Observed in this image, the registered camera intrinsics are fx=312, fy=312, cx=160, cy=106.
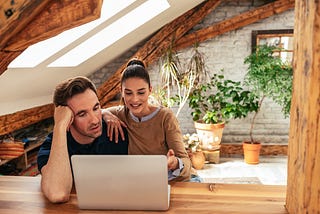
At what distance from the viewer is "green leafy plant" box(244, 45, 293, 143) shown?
4.04m

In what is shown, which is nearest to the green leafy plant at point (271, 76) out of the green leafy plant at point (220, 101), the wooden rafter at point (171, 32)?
the green leafy plant at point (220, 101)

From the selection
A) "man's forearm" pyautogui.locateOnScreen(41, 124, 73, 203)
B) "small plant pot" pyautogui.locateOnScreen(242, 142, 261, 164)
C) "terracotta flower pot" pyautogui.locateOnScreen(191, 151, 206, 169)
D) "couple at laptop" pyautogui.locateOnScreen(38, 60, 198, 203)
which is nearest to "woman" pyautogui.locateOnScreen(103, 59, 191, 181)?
"couple at laptop" pyautogui.locateOnScreen(38, 60, 198, 203)

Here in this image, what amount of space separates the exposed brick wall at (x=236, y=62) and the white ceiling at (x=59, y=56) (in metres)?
0.55

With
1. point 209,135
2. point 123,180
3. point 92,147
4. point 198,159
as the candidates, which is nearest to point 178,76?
point 209,135

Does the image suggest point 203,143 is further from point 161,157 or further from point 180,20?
point 161,157

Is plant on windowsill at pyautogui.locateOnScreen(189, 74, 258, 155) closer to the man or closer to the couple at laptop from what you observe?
the couple at laptop

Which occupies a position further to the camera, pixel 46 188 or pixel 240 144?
pixel 240 144

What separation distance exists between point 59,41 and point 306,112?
2.68m

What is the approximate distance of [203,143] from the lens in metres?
4.41

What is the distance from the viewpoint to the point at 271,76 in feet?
13.3

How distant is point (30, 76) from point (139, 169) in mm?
2658

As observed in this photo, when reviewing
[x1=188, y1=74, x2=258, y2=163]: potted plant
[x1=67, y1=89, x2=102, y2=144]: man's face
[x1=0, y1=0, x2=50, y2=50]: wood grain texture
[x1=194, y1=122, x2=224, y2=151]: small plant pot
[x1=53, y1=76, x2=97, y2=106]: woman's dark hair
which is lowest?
[x1=194, y1=122, x2=224, y2=151]: small plant pot

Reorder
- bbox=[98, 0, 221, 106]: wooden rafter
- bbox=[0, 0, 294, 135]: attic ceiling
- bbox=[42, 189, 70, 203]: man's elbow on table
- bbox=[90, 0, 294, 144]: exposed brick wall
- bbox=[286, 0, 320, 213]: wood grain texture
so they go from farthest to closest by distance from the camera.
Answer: bbox=[90, 0, 294, 144]: exposed brick wall → bbox=[98, 0, 221, 106]: wooden rafter → bbox=[0, 0, 294, 135]: attic ceiling → bbox=[42, 189, 70, 203]: man's elbow on table → bbox=[286, 0, 320, 213]: wood grain texture

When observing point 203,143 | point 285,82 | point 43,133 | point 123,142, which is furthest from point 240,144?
point 123,142
